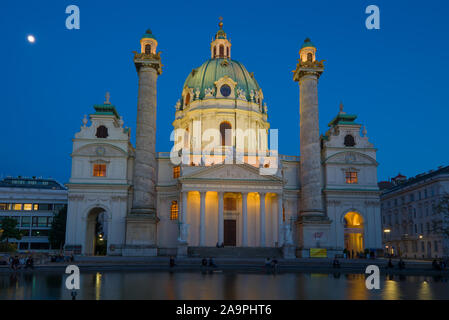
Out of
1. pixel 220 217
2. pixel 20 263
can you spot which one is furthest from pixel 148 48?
pixel 20 263

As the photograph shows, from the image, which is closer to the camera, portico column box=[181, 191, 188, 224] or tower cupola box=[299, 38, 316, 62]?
portico column box=[181, 191, 188, 224]

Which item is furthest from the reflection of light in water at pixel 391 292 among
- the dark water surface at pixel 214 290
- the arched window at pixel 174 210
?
the arched window at pixel 174 210

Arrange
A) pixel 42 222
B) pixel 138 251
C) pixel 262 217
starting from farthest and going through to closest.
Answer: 1. pixel 42 222
2. pixel 262 217
3. pixel 138 251

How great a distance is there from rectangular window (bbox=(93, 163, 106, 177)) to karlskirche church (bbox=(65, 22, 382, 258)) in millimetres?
128

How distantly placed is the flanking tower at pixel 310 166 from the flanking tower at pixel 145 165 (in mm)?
18402

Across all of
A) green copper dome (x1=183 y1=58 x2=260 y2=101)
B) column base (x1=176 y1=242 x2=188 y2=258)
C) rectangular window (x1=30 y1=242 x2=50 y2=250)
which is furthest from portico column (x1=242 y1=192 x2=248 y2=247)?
rectangular window (x1=30 y1=242 x2=50 y2=250)

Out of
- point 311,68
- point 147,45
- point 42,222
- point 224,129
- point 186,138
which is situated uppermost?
point 147,45

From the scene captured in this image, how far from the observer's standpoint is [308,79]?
5594cm

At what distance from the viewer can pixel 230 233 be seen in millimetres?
56156

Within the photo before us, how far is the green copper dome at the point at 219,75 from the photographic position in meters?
66.6

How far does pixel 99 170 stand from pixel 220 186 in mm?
15889

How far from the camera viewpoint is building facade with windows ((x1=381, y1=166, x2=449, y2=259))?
6056 cm

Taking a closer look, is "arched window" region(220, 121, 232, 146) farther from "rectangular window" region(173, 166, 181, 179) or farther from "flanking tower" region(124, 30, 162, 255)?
"flanking tower" region(124, 30, 162, 255)

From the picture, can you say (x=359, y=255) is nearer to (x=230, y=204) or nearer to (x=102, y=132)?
(x=230, y=204)
